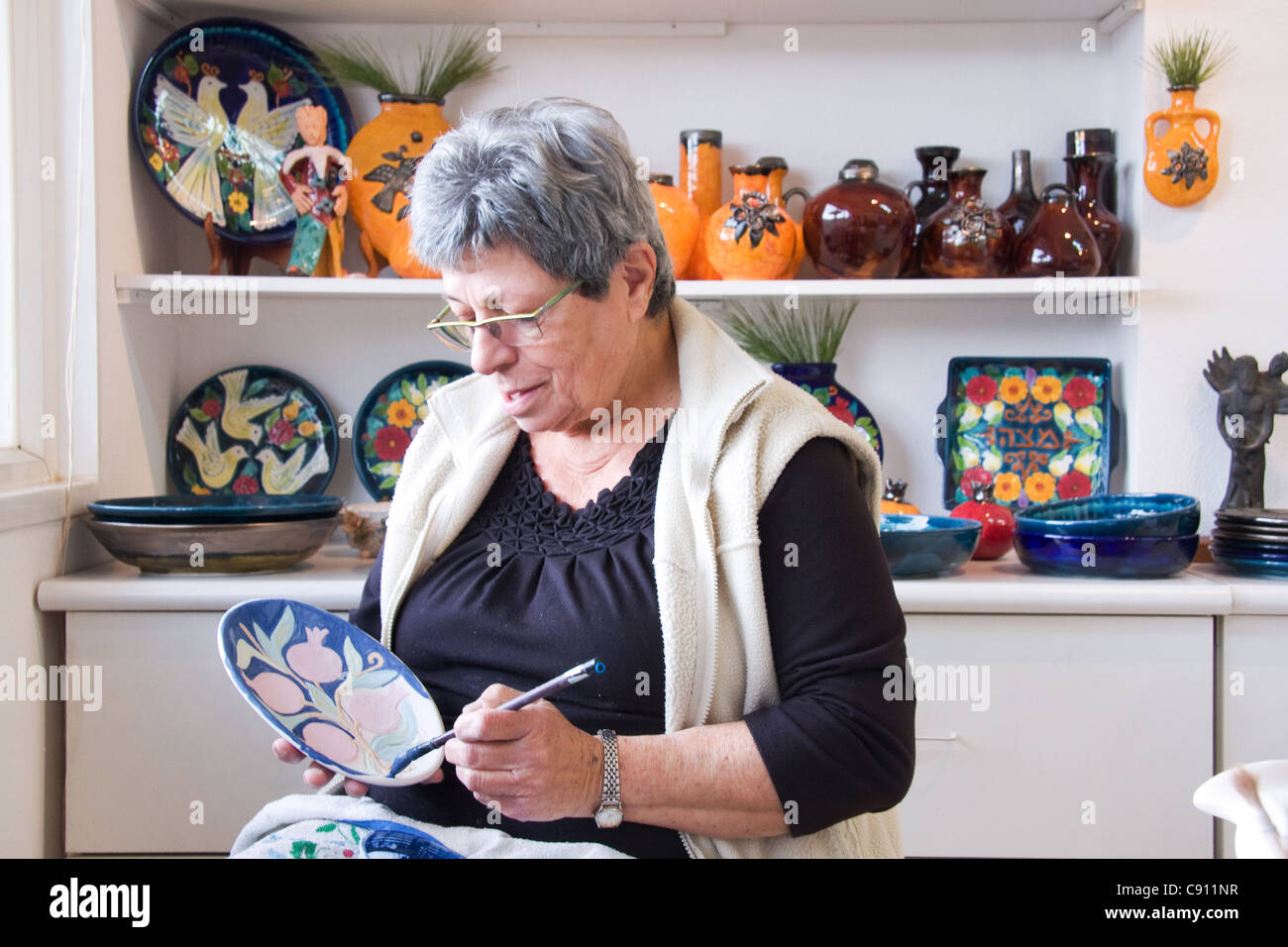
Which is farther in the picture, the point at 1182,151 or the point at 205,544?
the point at 1182,151

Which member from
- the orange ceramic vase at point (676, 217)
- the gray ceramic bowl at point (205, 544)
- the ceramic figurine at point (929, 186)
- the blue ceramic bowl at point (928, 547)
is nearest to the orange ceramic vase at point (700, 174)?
the orange ceramic vase at point (676, 217)

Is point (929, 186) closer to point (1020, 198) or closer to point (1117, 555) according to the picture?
point (1020, 198)

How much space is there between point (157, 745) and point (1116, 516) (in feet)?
5.25

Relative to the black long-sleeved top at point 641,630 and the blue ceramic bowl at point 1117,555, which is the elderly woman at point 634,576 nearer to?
the black long-sleeved top at point 641,630

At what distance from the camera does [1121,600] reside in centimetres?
179

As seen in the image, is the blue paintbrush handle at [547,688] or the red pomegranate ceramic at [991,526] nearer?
the blue paintbrush handle at [547,688]

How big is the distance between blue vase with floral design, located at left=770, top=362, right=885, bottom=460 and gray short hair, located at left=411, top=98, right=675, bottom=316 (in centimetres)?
99

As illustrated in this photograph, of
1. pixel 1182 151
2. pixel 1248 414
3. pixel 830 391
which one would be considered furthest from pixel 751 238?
pixel 1248 414

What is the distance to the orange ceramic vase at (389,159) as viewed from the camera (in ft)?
7.05

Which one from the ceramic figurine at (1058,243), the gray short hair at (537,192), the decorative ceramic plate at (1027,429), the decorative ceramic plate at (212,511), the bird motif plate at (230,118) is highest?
the bird motif plate at (230,118)

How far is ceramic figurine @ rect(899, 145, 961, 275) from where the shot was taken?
7.12 feet

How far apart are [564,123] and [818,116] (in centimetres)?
122

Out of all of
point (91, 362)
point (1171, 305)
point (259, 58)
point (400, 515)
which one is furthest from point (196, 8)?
point (1171, 305)

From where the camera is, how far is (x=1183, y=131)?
202 cm
